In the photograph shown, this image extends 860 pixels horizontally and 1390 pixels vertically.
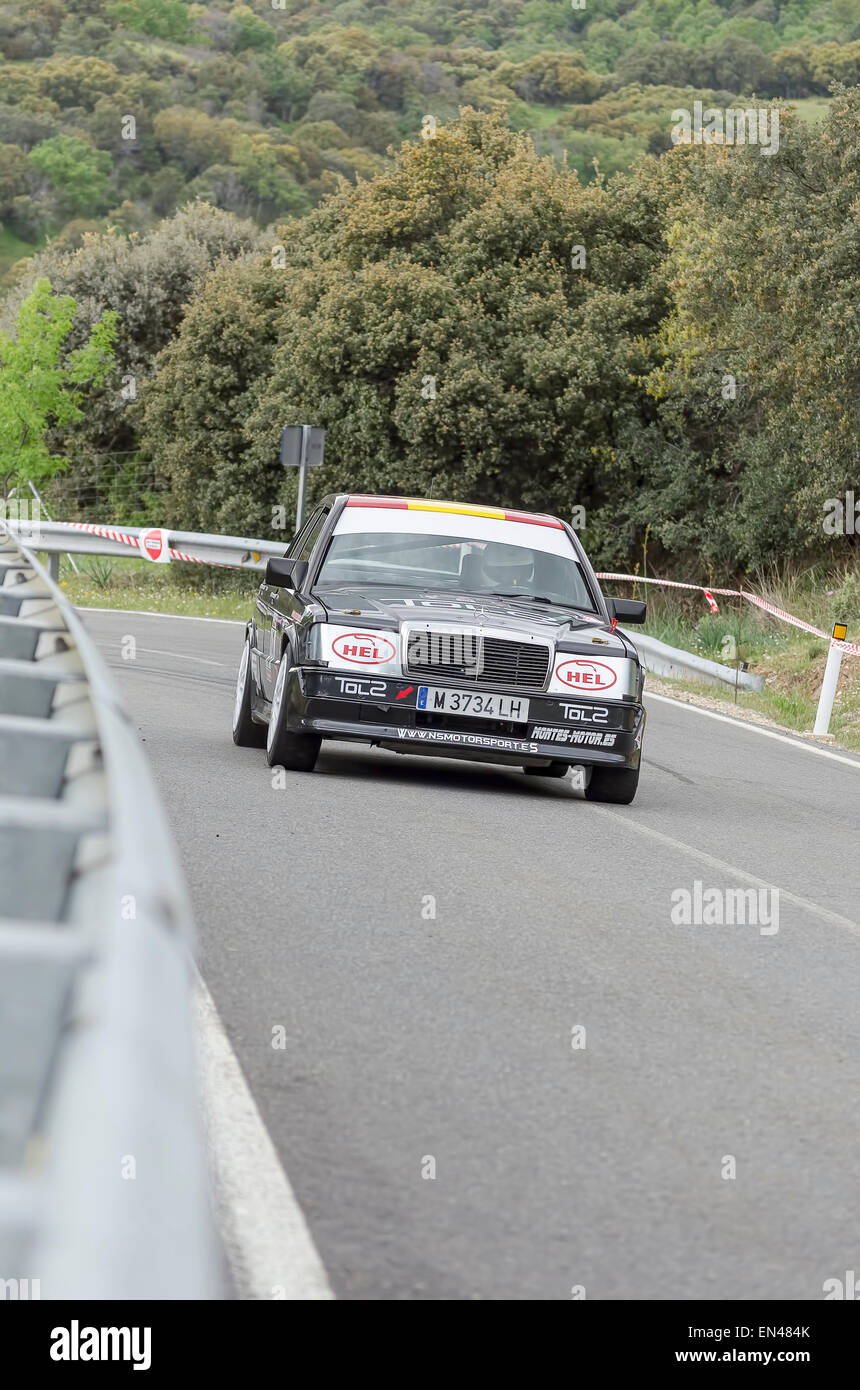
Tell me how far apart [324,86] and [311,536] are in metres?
128

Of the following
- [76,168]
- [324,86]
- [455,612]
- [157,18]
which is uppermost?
[157,18]

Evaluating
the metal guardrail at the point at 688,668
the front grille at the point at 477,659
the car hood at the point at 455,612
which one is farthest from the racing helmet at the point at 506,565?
the metal guardrail at the point at 688,668

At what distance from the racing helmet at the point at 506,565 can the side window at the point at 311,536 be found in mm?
1105

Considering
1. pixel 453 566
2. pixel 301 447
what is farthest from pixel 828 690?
pixel 301 447

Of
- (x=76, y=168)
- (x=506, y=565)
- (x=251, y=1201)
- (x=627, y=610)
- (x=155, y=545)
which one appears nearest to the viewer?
(x=251, y=1201)

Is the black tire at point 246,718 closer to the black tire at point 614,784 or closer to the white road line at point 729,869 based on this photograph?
the black tire at point 614,784

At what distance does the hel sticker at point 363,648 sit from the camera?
1003 centimetres

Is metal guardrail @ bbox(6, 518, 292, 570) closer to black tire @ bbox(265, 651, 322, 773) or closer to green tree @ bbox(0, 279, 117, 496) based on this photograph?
black tire @ bbox(265, 651, 322, 773)

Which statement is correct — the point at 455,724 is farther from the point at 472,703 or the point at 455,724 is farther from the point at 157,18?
the point at 157,18

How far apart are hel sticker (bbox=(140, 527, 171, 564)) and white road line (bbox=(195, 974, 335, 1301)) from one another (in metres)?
20.9

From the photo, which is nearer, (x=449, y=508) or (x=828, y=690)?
(x=449, y=508)

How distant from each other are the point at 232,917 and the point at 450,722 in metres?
3.68

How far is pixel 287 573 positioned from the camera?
10.9 metres

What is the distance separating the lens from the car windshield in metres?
11.1
